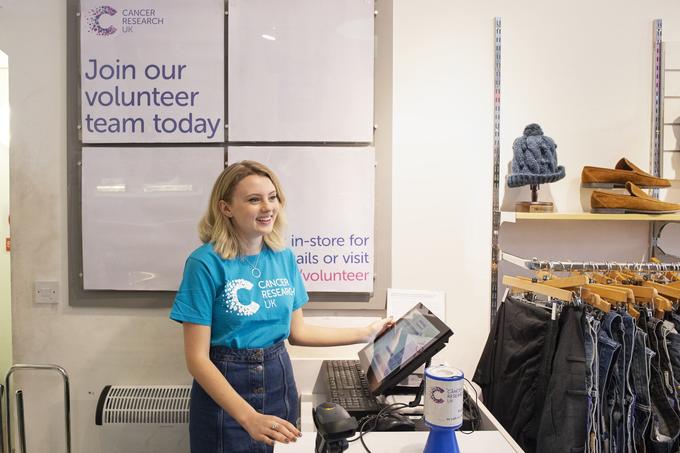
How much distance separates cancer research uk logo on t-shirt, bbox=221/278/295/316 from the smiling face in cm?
12

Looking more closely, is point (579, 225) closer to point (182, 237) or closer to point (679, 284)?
point (679, 284)

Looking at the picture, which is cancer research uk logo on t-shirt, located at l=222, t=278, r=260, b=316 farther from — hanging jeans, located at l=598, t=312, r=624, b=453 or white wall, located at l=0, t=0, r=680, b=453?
hanging jeans, located at l=598, t=312, r=624, b=453

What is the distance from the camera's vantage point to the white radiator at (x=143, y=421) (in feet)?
6.88

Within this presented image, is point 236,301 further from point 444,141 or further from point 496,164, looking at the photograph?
point 496,164

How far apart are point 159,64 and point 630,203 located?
6.84 feet

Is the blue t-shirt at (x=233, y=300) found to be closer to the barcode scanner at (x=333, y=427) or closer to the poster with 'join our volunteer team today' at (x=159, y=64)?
the barcode scanner at (x=333, y=427)

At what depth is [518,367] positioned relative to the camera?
1.82 m

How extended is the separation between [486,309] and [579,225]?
0.58 m

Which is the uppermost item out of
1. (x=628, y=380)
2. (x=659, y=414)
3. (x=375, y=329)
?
(x=375, y=329)

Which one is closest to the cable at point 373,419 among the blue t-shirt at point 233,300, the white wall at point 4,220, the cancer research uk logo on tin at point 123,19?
the blue t-shirt at point 233,300

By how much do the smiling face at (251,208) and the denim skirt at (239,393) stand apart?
0.36 m

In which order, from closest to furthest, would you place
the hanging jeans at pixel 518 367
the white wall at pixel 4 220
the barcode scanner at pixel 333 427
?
the barcode scanner at pixel 333 427
the hanging jeans at pixel 518 367
the white wall at pixel 4 220

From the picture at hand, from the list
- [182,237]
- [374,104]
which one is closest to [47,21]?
[182,237]

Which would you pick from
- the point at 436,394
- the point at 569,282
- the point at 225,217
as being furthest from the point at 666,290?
the point at 225,217
